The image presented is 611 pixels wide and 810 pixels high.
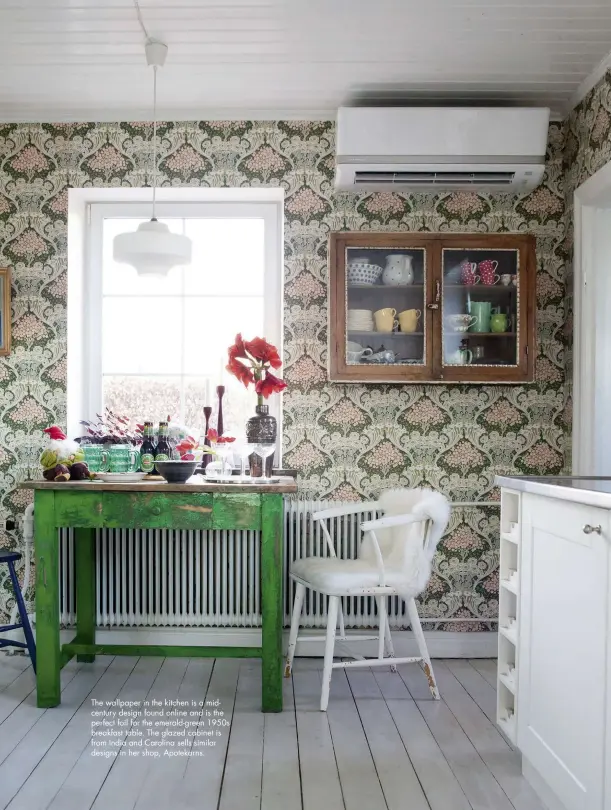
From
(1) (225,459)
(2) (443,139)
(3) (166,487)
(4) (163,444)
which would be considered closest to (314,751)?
(3) (166,487)

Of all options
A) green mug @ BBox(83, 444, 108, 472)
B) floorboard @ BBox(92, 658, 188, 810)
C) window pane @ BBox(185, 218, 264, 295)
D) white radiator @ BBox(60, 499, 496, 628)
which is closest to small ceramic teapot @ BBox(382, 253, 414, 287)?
window pane @ BBox(185, 218, 264, 295)

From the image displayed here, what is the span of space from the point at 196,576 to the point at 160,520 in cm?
84

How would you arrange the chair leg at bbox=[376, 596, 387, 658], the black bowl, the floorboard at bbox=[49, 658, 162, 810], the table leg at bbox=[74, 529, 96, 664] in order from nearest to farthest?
the floorboard at bbox=[49, 658, 162, 810] < the black bowl < the chair leg at bbox=[376, 596, 387, 658] < the table leg at bbox=[74, 529, 96, 664]

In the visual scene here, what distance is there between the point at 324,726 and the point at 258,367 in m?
1.46

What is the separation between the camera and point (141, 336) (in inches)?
152

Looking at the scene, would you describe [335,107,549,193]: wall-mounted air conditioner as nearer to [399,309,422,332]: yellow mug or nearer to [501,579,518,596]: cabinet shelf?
[399,309,422,332]: yellow mug

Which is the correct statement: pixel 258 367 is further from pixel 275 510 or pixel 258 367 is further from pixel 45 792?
pixel 45 792

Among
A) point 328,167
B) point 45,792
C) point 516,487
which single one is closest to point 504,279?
point 328,167

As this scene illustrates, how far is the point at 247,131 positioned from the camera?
367 centimetres

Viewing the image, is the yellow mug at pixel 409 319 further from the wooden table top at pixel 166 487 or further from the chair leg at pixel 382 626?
the chair leg at pixel 382 626

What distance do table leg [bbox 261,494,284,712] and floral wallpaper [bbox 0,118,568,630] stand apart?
0.80 meters

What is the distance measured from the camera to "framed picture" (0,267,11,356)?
3639 mm

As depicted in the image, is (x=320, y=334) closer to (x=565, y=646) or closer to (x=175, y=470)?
(x=175, y=470)

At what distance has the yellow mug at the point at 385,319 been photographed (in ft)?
11.5
